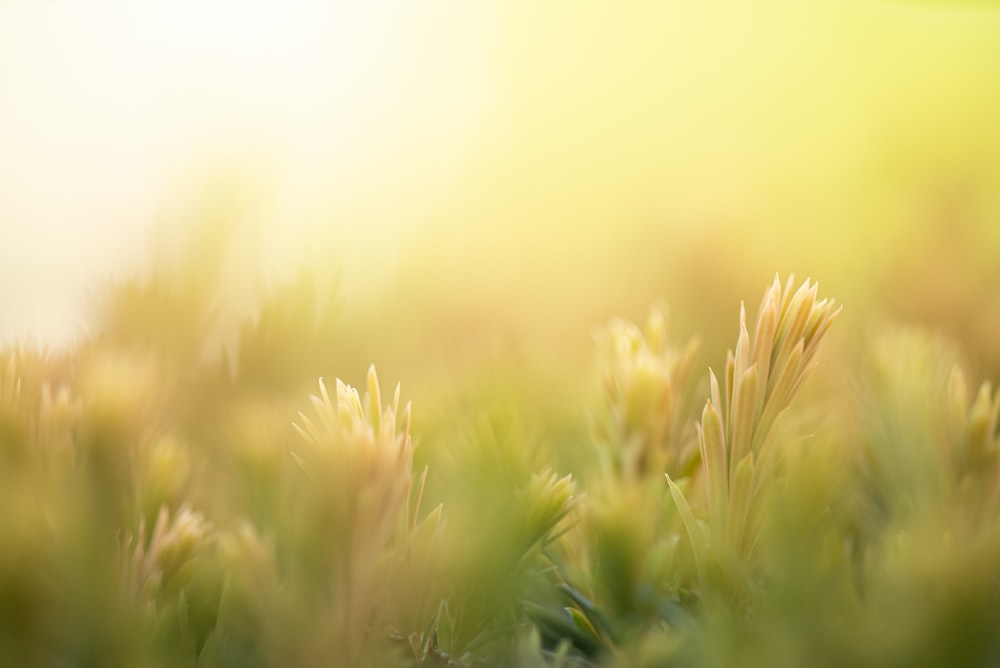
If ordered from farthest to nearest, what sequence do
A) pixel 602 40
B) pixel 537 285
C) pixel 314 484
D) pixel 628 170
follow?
pixel 602 40
pixel 628 170
pixel 537 285
pixel 314 484

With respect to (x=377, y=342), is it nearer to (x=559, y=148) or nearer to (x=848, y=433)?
(x=848, y=433)

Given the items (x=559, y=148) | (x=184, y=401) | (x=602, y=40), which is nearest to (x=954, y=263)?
(x=184, y=401)

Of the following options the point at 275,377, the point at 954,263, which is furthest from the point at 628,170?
the point at 275,377

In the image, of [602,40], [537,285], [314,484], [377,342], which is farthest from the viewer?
[602,40]

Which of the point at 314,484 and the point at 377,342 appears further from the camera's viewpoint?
the point at 377,342

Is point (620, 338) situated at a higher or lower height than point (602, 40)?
lower

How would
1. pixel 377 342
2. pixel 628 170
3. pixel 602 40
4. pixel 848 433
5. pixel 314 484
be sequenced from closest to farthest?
1. pixel 314 484
2. pixel 848 433
3. pixel 377 342
4. pixel 628 170
5. pixel 602 40

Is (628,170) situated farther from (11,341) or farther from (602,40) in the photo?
(11,341)

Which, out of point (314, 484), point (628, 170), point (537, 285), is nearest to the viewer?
point (314, 484)

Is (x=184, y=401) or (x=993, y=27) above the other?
(x=993, y=27)
